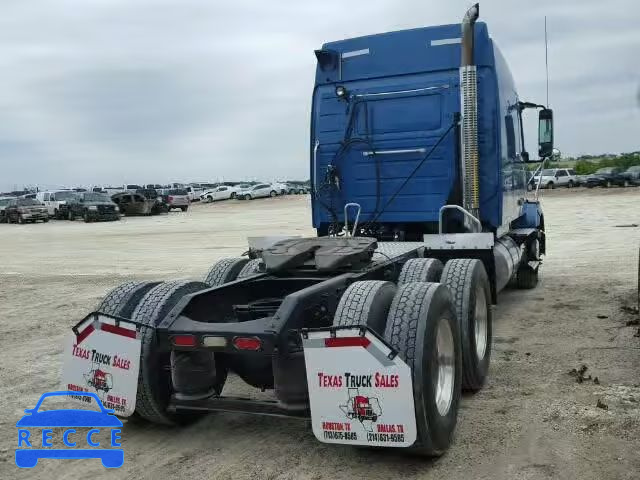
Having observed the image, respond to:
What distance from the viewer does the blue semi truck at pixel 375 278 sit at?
3.74 metres

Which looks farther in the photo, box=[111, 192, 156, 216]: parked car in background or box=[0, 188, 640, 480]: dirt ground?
box=[111, 192, 156, 216]: parked car in background

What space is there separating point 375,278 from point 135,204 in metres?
38.5

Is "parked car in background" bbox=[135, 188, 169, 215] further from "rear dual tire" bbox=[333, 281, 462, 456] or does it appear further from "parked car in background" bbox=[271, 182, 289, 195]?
"rear dual tire" bbox=[333, 281, 462, 456]

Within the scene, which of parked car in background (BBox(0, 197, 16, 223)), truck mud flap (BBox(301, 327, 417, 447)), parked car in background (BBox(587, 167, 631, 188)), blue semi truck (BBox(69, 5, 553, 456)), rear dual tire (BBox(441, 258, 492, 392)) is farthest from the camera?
parked car in background (BBox(587, 167, 631, 188))

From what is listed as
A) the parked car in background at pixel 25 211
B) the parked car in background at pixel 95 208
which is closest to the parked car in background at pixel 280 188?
the parked car in background at pixel 95 208

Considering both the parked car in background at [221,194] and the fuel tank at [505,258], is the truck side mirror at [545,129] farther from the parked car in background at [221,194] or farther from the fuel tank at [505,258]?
the parked car in background at [221,194]

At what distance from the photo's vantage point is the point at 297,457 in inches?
165

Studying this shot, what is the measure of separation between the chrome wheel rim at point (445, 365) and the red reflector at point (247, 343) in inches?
44.8

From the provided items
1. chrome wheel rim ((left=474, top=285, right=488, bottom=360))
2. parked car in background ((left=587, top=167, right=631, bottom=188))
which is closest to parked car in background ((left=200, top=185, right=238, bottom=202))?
parked car in background ((left=587, top=167, right=631, bottom=188))

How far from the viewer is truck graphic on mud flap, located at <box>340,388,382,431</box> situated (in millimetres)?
3660

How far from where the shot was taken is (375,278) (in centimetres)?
533

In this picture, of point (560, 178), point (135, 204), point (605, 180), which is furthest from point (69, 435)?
point (560, 178)

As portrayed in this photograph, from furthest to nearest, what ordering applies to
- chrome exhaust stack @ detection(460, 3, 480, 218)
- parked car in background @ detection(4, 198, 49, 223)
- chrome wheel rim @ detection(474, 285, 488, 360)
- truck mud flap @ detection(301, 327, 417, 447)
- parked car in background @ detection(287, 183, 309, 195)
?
parked car in background @ detection(287, 183, 309, 195), parked car in background @ detection(4, 198, 49, 223), chrome exhaust stack @ detection(460, 3, 480, 218), chrome wheel rim @ detection(474, 285, 488, 360), truck mud flap @ detection(301, 327, 417, 447)

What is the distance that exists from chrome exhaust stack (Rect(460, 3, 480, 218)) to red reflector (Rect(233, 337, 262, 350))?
388 cm
